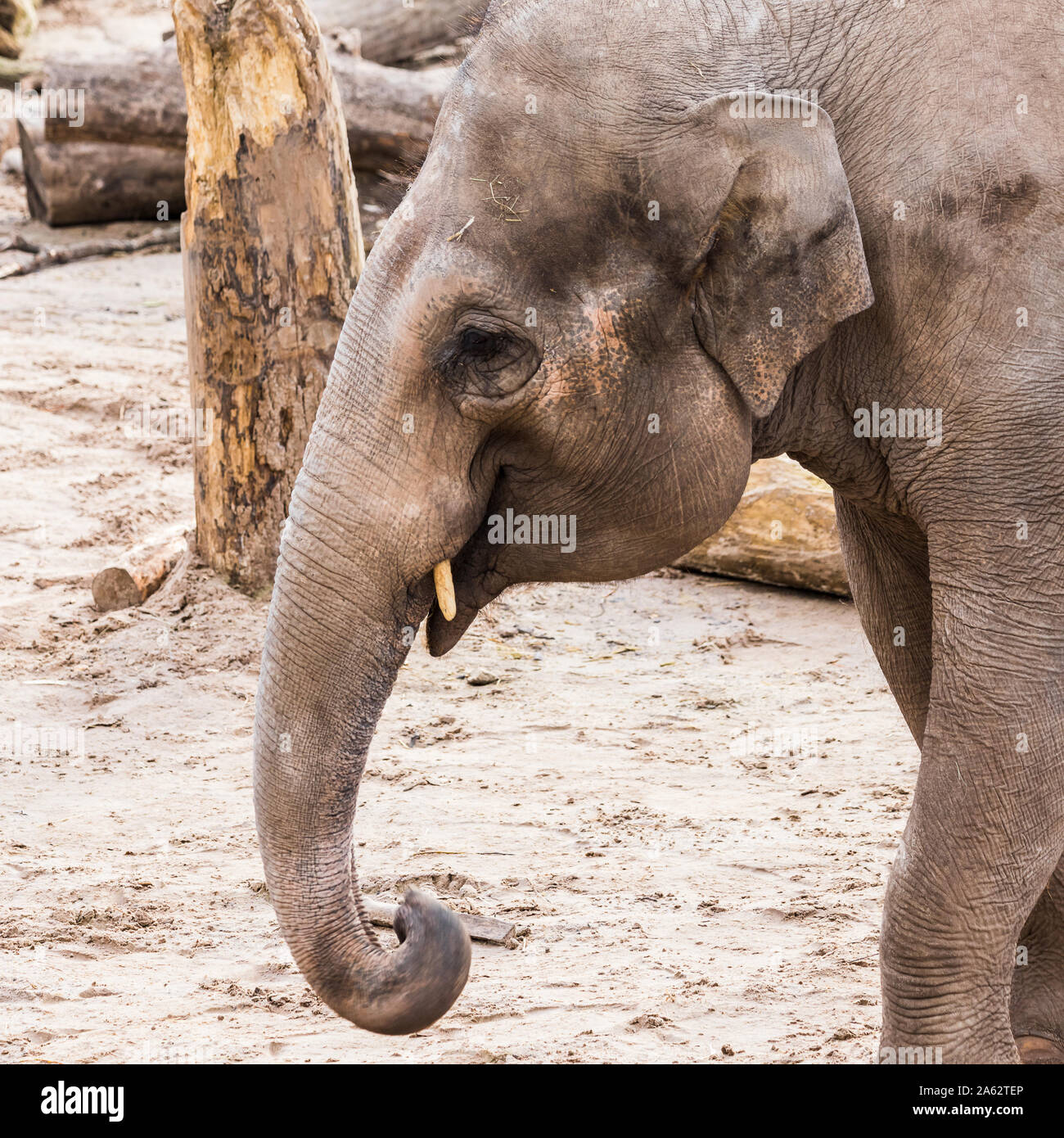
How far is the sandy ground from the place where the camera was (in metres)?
3.78

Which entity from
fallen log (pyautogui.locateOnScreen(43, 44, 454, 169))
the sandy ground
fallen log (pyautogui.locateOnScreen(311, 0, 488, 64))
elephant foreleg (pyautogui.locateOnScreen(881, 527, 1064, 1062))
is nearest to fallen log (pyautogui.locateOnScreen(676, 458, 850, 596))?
the sandy ground

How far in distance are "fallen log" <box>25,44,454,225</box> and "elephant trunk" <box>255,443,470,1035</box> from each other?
29.4ft

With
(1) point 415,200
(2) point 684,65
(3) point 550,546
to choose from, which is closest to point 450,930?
(3) point 550,546

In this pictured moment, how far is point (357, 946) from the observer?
2.65 meters

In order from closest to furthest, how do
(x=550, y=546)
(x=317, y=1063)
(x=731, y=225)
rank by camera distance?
(x=731, y=225) → (x=550, y=546) → (x=317, y=1063)

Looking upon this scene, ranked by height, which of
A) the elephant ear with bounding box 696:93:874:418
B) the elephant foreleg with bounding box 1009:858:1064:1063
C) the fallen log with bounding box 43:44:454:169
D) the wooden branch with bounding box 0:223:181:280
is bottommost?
the wooden branch with bounding box 0:223:181:280

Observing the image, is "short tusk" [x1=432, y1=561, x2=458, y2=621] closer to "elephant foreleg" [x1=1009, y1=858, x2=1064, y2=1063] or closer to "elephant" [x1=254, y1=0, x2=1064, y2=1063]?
"elephant" [x1=254, y1=0, x2=1064, y2=1063]

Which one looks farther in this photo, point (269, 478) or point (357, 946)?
point (269, 478)

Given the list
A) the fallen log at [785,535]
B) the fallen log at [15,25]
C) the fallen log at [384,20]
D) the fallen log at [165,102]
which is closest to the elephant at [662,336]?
the fallen log at [785,535]

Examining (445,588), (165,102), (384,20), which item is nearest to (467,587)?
(445,588)

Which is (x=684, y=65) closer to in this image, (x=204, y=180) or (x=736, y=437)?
(x=736, y=437)

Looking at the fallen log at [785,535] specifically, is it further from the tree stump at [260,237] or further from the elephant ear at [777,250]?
the elephant ear at [777,250]

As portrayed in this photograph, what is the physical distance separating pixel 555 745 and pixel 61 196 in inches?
320

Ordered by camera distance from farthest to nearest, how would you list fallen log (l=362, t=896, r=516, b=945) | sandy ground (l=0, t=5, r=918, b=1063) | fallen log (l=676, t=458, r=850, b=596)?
fallen log (l=676, t=458, r=850, b=596) < fallen log (l=362, t=896, r=516, b=945) < sandy ground (l=0, t=5, r=918, b=1063)
